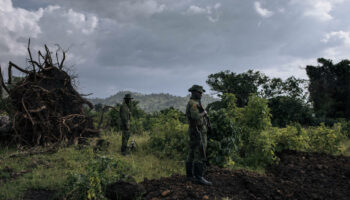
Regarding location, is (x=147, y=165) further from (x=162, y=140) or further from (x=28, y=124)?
(x=28, y=124)

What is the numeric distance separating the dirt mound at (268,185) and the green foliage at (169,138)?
266 cm

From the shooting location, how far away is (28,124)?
10883mm

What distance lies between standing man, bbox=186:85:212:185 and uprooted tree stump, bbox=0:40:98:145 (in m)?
7.14

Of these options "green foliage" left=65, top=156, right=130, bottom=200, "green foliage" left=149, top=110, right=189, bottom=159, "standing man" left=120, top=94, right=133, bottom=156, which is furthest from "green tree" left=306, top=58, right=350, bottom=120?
"green foliage" left=65, top=156, right=130, bottom=200

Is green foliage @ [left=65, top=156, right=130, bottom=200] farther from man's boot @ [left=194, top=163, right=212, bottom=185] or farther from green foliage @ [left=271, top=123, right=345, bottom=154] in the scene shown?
green foliage @ [left=271, top=123, right=345, bottom=154]

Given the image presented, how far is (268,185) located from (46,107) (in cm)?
995

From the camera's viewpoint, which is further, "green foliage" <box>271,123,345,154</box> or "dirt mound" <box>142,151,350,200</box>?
"green foliage" <box>271,123,345,154</box>

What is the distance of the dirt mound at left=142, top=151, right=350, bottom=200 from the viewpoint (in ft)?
16.9

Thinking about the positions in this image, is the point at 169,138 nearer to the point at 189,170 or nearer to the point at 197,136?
the point at 189,170

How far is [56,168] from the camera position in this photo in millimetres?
7430

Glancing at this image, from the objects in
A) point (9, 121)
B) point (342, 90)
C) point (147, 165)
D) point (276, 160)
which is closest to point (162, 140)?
point (147, 165)

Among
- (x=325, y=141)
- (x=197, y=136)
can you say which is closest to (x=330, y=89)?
(x=325, y=141)

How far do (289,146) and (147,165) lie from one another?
535cm

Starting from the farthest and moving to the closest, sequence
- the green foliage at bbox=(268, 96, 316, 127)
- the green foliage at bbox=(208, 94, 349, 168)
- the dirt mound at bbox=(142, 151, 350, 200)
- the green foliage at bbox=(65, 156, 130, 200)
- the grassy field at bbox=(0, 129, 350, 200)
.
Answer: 1. the green foliage at bbox=(268, 96, 316, 127)
2. the green foliage at bbox=(208, 94, 349, 168)
3. the grassy field at bbox=(0, 129, 350, 200)
4. the dirt mound at bbox=(142, 151, 350, 200)
5. the green foliage at bbox=(65, 156, 130, 200)
